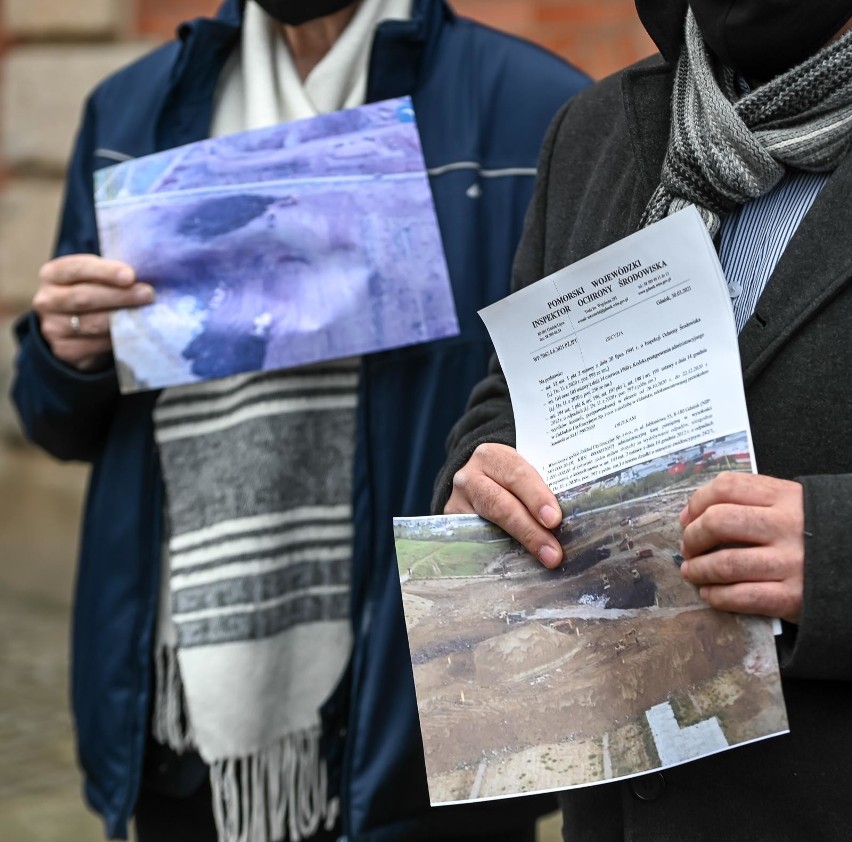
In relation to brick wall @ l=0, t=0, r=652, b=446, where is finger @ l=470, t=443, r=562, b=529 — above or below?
above

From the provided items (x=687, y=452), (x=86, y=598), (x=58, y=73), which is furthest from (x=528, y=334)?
(x=58, y=73)

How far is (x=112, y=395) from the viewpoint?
2152mm

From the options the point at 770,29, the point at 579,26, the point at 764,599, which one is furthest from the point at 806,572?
the point at 579,26

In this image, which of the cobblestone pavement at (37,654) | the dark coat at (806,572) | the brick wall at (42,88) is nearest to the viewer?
the dark coat at (806,572)

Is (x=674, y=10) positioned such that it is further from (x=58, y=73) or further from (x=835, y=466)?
(x=58, y=73)

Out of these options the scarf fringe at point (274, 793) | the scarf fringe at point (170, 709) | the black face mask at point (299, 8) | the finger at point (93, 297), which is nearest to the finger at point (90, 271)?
the finger at point (93, 297)

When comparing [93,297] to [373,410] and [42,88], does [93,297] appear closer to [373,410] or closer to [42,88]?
[373,410]

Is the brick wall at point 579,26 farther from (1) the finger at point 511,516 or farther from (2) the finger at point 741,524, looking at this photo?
(2) the finger at point 741,524

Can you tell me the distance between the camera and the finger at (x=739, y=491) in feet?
3.87

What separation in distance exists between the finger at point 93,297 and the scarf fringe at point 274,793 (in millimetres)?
711

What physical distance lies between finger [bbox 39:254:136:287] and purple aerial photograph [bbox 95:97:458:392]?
0.03m

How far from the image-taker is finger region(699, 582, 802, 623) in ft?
3.84

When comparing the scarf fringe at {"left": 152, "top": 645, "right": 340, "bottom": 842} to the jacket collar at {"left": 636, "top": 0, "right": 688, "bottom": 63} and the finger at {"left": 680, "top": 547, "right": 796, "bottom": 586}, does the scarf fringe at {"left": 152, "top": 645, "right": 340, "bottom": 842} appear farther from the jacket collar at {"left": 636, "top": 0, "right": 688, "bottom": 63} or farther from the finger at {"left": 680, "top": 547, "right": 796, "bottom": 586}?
the jacket collar at {"left": 636, "top": 0, "right": 688, "bottom": 63}

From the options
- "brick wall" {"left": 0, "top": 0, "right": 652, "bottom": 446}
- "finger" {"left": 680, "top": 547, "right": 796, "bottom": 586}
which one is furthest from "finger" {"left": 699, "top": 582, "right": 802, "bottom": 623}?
"brick wall" {"left": 0, "top": 0, "right": 652, "bottom": 446}
